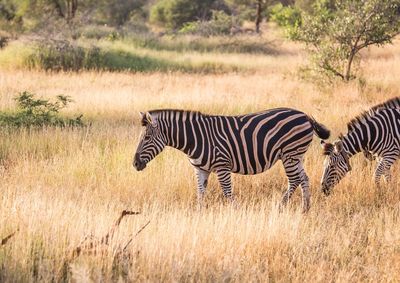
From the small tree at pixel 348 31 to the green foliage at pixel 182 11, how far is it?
2927cm

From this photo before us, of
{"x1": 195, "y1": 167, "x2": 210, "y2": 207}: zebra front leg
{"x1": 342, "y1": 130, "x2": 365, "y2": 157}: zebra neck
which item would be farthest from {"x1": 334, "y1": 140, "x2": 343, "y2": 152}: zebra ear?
{"x1": 195, "y1": 167, "x2": 210, "y2": 207}: zebra front leg

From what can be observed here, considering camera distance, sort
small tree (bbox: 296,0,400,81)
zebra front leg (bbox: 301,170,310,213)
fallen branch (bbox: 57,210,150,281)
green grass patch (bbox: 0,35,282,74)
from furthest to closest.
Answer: green grass patch (bbox: 0,35,282,74) < small tree (bbox: 296,0,400,81) < zebra front leg (bbox: 301,170,310,213) < fallen branch (bbox: 57,210,150,281)

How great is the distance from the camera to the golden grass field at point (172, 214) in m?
4.51

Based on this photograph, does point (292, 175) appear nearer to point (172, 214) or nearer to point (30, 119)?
point (172, 214)

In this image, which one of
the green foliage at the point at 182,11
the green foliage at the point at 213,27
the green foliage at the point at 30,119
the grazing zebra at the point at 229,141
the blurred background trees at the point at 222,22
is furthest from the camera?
the green foliage at the point at 182,11

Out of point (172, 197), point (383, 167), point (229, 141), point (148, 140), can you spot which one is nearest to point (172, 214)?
point (148, 140)

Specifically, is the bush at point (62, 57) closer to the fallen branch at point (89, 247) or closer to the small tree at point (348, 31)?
the small tree at point (348, 31)

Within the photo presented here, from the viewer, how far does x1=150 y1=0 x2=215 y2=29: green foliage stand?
45875 mm

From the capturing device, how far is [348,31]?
1612cm

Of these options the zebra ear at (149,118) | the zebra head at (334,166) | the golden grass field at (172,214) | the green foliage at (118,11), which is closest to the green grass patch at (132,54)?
the golden grass field at (172,214)

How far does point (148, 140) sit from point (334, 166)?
2448 mm

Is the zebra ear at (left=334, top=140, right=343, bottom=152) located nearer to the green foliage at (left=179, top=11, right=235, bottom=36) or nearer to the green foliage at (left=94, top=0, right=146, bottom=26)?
the green foliage at (left=179, top=11, right=235, bottom=36)

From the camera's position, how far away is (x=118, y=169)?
7.88 metres

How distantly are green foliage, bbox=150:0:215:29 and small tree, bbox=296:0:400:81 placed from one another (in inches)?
1152
